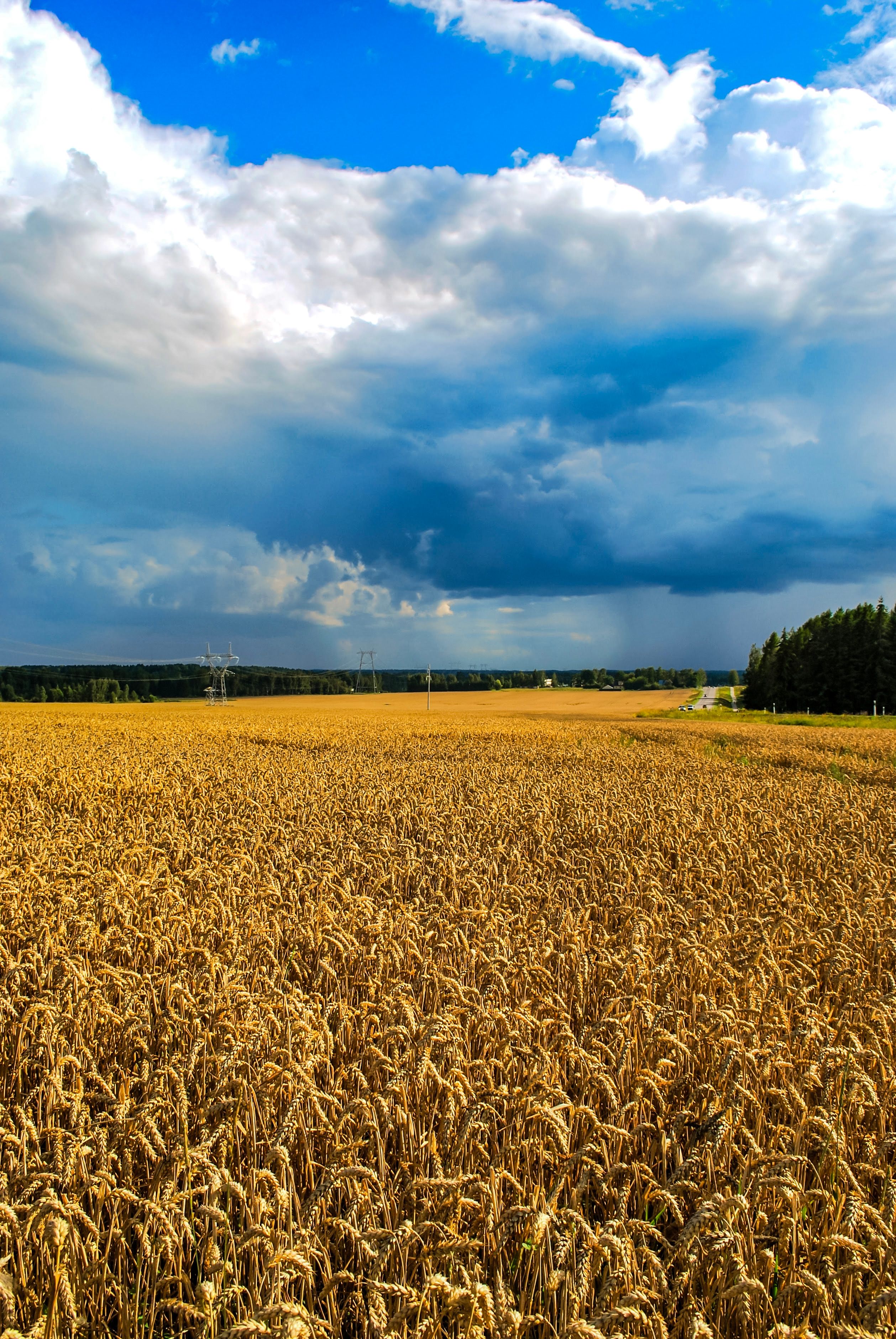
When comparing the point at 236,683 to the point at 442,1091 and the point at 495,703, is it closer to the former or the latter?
the point at 495,703

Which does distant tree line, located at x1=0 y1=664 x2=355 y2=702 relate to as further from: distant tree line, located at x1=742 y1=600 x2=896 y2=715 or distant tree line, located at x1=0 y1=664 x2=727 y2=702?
distant tree line, located at x1=742 y1=600 x2=896 y2=715

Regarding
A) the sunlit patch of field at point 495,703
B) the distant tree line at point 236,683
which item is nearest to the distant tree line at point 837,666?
the sunlit patch of field at point 495,703

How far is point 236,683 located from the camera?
12694cm

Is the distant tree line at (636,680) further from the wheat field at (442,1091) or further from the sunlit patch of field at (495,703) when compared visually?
the wheat field at (442,1091)

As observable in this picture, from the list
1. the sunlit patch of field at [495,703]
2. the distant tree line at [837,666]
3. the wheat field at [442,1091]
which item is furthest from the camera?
the distant tree line at [837,666]

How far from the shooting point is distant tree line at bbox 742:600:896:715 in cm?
7500

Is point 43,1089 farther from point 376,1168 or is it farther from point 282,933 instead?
point 282,933

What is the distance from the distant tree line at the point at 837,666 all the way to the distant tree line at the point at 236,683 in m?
62.1

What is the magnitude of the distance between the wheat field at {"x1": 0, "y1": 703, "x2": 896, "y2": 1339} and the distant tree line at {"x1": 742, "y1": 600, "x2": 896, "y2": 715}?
252ft

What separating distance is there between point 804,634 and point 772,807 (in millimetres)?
88570

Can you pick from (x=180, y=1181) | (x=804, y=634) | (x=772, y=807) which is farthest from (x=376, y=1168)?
(x=804, y=634)

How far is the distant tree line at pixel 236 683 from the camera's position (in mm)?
113375

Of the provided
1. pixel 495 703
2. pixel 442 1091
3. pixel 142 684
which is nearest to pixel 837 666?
pixel 495 703

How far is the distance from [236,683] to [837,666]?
Result: 9740 centimetres
